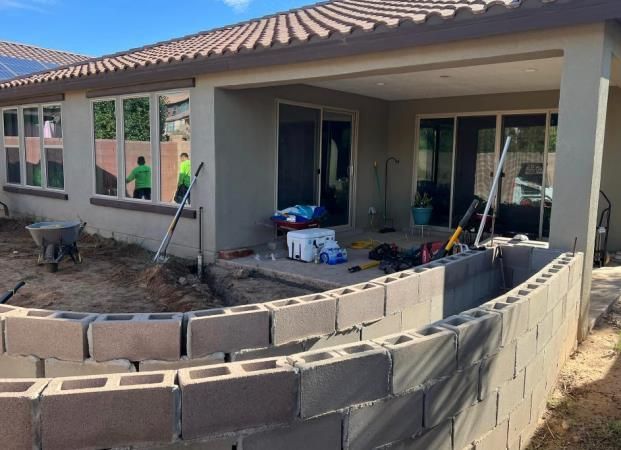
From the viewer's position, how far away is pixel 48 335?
2902 mm

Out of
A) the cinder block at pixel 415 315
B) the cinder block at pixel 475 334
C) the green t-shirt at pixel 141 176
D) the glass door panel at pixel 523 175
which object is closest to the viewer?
the cinder block at pixel 475 334

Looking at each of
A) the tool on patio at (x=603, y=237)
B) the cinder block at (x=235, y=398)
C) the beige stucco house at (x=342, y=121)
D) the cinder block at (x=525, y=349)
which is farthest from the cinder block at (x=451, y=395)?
the tool on patio at (x=603, y=237)

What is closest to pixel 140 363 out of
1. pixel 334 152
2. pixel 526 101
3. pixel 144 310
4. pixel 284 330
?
pixel 284 330

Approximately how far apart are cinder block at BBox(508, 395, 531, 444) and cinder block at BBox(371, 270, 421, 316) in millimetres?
1000

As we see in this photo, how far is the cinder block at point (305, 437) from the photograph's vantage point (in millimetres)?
2100

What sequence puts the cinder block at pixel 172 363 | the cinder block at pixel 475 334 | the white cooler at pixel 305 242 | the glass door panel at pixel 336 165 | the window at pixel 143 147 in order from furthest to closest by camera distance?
the glass door panel at pixel 336 165 < the window at pixel 143 147 < the white cooler at pixel 305 242 < the cinder block at pixel 172 363 < the cinder block at pixel 475 334

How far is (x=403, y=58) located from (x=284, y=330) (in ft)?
12.1

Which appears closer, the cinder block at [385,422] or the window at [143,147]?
the cinder block at [385,422]

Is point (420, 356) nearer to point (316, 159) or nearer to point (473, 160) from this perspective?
point (316, 159)

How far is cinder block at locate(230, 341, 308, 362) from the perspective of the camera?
10.1ft

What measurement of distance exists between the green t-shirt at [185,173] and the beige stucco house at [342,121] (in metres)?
0.26

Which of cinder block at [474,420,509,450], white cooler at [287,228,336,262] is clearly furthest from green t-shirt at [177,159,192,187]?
cinder block at [474,420,509,450]

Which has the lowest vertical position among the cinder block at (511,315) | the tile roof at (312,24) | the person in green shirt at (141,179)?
the cinder block at (511,315)

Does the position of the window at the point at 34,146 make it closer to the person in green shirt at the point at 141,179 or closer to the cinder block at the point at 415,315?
the person in green shirt at the point at 141,179
